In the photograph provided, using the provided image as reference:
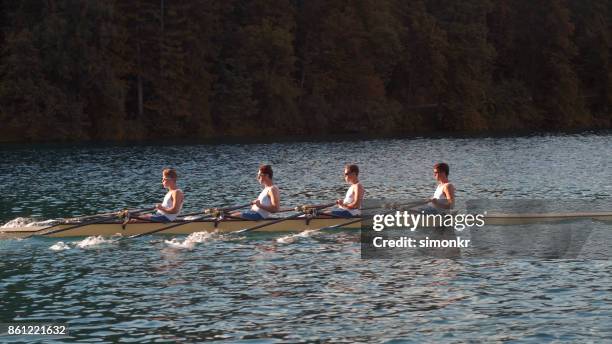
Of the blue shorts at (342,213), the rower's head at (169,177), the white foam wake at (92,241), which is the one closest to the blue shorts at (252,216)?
the blue shorts at (342,213)

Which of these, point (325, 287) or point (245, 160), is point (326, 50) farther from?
point (325, 287)

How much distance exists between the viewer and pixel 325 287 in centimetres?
2070

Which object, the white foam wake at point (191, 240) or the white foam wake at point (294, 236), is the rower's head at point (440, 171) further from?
the white foam wake at point (191, 240)

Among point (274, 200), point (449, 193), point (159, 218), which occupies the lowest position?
point (159, 218)

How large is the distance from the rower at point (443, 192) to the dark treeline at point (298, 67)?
60.7 metres

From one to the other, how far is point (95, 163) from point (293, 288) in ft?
129

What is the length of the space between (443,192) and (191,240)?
279 inches

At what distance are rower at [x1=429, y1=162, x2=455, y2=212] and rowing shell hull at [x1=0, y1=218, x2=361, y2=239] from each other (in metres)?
2.38

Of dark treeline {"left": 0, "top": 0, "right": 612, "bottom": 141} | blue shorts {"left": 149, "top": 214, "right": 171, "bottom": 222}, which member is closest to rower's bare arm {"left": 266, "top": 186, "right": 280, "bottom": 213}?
blue shorts {"left": 149, "top": 214, "right": 171, "bottom": 222}

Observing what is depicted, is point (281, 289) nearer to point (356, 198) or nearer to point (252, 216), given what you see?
point (252, 216)

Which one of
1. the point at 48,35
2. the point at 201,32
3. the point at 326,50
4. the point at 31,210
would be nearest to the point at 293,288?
the point at 31,210

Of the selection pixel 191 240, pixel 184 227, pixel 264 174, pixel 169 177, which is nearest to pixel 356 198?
pixel 264 174

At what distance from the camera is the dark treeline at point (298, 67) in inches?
3241

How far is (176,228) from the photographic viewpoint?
2692 centimetres
